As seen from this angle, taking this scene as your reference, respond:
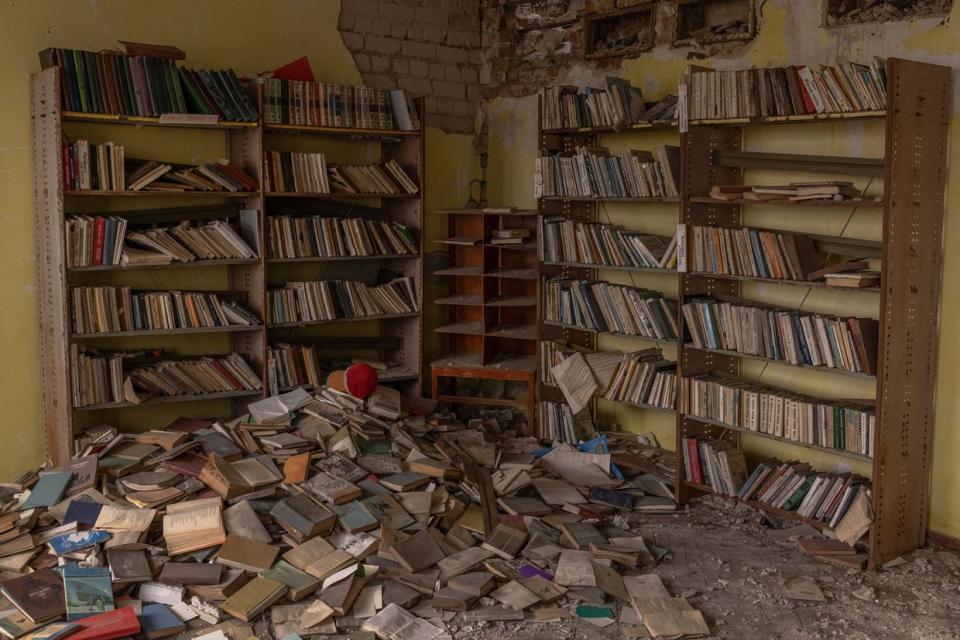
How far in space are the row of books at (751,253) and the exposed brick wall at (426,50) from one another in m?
2.52

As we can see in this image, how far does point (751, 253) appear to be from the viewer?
16.3 ft

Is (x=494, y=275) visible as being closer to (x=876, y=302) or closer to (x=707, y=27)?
(x=707, y=27)

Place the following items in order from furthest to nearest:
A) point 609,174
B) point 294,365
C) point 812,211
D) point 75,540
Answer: point 294,365
point 609,174
point 812,211
point 75,540

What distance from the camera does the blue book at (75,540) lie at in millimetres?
4199

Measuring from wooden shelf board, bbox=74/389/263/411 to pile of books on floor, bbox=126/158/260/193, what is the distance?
3.91 feet

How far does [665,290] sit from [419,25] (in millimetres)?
2579

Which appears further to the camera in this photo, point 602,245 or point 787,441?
point 602,245

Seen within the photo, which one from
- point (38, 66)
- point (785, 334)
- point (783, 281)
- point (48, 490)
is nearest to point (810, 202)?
point (783, 281)

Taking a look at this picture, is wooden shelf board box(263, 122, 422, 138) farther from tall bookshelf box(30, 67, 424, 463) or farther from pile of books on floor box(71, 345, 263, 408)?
pile of books on floor box(71, 345, 263, 408)

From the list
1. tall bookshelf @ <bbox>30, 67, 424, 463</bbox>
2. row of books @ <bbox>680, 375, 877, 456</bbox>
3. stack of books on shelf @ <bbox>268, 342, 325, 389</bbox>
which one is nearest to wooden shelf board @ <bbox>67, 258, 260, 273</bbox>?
tall bookshelf @ <bbox>30, 67, 424, 463</bbox>

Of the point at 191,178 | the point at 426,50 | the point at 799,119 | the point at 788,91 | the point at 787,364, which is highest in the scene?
the point at 426,50

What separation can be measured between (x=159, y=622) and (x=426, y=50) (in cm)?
442

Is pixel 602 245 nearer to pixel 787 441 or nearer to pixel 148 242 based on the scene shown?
A: pixel 787 441

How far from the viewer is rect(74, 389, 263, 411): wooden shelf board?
538cm
